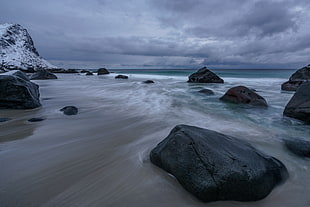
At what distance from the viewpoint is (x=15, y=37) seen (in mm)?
57875

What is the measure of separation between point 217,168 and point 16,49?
241 ft

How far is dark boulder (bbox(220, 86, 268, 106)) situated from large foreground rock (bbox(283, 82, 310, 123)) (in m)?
1.66

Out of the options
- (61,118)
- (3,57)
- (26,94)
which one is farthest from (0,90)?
(3,57)

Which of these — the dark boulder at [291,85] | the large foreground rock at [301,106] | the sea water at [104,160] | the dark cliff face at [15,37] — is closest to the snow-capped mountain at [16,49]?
the dark cliff face at [15,37]

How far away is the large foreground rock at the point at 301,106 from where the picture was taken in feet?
15.2

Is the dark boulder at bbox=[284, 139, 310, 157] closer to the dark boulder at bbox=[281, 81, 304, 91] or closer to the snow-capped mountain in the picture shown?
the dark boulder at bbox=[281, 81, 304, 91]

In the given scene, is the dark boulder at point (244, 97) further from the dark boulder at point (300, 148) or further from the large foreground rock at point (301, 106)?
the dark boulder at point (300, 148)

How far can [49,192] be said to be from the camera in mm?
1836

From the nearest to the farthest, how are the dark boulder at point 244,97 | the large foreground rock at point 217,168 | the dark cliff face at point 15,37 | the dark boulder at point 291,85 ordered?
the large foreground rock at point 217,168 < the dark boulder at point 244,97 < the dark boulder at point 291,85 < the dark cliff face at point 15,37

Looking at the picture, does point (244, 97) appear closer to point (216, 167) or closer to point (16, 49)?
point (216, 167)

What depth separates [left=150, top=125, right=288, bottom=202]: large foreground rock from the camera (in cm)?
173

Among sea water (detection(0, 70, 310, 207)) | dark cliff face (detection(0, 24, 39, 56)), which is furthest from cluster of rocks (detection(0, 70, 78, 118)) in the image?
dark cliff face (detection(0, 24, 39, 56))

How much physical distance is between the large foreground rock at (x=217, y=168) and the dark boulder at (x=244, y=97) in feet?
17.7

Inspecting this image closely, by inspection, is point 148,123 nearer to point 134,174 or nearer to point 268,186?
point 134,174
